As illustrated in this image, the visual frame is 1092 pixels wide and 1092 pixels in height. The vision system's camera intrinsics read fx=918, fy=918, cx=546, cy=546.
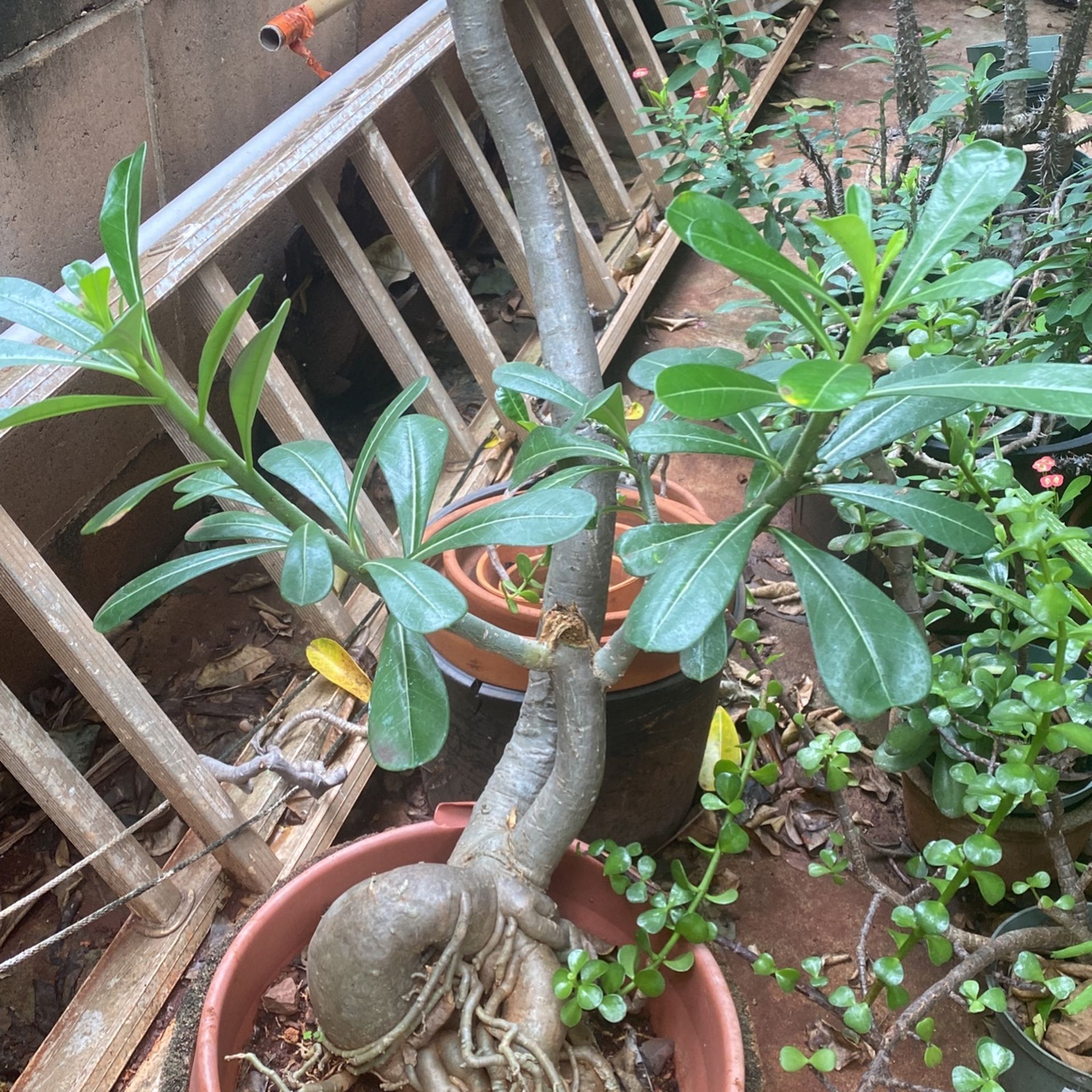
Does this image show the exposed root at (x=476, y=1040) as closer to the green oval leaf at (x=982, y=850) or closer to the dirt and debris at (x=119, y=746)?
the green oval leaf at (x=982, y=850)

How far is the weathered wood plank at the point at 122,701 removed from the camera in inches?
49.3

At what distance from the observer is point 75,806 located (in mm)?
1247

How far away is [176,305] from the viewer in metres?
1.99

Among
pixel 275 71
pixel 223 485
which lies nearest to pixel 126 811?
pixel 223 485

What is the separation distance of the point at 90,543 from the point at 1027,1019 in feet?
Result: 6.24

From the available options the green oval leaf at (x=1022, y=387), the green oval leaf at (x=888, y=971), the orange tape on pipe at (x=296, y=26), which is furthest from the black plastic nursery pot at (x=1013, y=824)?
the orange tape on pipe at (x=296, y=26)

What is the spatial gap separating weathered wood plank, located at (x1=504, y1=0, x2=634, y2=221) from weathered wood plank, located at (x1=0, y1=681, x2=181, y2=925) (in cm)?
234

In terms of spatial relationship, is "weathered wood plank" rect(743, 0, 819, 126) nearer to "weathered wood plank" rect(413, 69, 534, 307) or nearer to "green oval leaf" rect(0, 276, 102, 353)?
"weathered wood plank" rect(413, 69, 534, 307)

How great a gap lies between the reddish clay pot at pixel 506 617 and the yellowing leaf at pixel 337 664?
138 mm

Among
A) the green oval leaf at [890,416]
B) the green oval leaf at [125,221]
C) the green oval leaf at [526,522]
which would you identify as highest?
the green oval leaf at [125,221]

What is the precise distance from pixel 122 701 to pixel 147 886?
26cm

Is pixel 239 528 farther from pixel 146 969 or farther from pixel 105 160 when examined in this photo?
pixel 105 160

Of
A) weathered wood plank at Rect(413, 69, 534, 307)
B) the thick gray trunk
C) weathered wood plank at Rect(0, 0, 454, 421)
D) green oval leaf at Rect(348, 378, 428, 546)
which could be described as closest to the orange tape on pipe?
weathered wood plank at Rect(0, 0, 454, 421)

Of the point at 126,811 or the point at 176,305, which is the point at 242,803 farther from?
the point at 176,305
